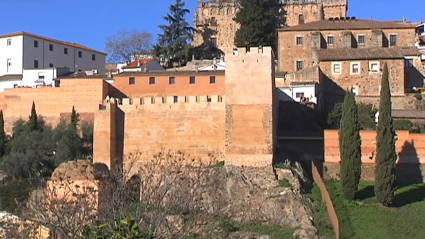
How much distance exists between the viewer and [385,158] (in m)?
37.8

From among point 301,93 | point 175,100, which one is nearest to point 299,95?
point 301,93

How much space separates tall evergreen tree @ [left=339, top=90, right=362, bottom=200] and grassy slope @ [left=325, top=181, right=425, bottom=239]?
700 millimetres

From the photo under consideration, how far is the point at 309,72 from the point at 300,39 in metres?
7.46

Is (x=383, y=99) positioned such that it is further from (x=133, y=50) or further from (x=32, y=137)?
(x=133, y=50)

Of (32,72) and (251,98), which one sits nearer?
(251,98)

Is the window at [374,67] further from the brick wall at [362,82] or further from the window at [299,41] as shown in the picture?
the window at [299,41]

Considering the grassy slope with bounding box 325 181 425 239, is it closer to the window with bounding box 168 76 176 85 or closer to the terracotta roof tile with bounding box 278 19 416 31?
the window with bounding box 168 76 176 85

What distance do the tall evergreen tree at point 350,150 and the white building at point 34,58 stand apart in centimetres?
2334

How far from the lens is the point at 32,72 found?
5672 centimetres

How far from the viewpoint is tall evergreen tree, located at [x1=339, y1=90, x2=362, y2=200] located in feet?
124

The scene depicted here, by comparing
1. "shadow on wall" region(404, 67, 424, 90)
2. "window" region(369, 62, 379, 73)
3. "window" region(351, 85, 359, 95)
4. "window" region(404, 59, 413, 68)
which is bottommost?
"window" region(351, 85, 359, 95)

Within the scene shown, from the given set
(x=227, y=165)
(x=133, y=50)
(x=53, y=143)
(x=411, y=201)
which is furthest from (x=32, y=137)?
(x=133, y=50)

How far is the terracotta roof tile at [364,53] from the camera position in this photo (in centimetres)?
5177

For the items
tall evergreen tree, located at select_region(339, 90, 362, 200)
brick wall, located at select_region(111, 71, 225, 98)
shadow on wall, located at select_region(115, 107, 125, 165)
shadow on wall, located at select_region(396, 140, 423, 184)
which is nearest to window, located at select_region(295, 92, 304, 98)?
brick wall, located at select_region(111, 71, 225, 98)
